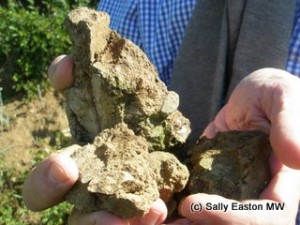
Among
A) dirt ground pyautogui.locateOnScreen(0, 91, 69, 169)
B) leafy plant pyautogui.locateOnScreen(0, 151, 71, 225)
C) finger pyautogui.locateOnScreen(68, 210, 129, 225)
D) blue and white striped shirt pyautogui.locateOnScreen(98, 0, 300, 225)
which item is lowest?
leafy plant pyautogui.locateOnScreen(0, 151, 71, 225)

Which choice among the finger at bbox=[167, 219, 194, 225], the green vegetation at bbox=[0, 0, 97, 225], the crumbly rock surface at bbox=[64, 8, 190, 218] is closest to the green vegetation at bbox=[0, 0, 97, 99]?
the green vegetation at bbox=[0, 0, 97, 225]

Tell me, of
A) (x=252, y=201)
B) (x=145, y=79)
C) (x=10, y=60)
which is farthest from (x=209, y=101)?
(x=10, y=60)

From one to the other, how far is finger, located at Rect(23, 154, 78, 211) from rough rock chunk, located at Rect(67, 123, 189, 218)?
1.5 inches

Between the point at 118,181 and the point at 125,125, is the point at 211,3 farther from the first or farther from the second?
the point at 118,181

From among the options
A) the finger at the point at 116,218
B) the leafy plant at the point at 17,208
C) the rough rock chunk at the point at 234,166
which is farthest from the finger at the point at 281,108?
the leafy plant at the point at 17,208

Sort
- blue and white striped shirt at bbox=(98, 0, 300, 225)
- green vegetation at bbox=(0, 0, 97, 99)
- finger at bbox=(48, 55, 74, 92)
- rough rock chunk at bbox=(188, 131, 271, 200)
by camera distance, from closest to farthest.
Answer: rough rock chunk at bbox=(188, 131, 271, 200) → finger at bbox=(48, 55, 74, 92) → blue and white striped shirt at bbox=(98, 0, 300, 225) → green vegetation at bbox=(0, 0, 97, 99)

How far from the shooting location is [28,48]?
4738 millimetres

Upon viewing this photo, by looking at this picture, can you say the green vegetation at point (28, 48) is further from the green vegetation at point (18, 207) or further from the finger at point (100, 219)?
the finger at point (100, 219)

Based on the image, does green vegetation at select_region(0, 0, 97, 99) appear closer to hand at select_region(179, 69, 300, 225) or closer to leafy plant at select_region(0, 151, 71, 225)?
leafy plant at select_region(0, 151, 71, 225)

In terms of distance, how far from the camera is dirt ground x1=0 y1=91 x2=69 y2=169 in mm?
4098

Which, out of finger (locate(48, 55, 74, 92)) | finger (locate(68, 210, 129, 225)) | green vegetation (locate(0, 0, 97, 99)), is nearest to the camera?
finger (locate(68, 210, 129, 225))

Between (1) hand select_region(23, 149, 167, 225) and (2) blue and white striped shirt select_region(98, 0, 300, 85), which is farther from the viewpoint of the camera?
(2) blue and white striped shirt select_region(98, 0, 300, 85)

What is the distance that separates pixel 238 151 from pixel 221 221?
297mm

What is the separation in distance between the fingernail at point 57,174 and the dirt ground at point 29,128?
8.37 feet
